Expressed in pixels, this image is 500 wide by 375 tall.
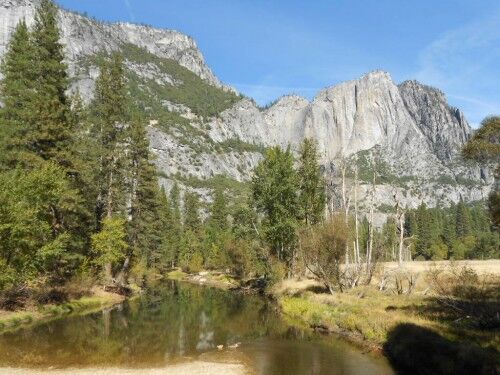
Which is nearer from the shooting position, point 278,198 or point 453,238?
point 278,198

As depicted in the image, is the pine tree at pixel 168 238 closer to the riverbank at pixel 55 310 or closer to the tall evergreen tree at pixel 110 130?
the tall evergreen tree at pixel 110 130

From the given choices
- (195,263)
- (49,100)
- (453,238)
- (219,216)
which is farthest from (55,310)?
(453,238)

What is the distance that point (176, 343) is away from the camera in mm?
26234

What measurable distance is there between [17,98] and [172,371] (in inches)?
1300

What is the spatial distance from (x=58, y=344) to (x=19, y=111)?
74.4 ft

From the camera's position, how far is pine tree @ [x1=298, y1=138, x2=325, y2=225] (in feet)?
182

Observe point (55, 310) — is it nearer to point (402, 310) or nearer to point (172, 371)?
point (172, 371)

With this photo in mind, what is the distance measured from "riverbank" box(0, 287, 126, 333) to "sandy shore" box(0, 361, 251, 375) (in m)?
10.1

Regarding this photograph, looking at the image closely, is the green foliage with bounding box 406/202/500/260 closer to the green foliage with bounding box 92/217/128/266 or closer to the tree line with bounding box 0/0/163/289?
the tree line with bounding box 0/0/163/289

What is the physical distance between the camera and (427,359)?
64.1 feet

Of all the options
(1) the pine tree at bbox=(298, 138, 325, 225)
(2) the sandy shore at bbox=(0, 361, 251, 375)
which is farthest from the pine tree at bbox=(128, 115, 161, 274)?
(2) the sandy shore at bbox=(0, 361, 251, 375)

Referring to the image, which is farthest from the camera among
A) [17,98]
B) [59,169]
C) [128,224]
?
[128,224]

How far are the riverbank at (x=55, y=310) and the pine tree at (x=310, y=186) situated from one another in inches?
923

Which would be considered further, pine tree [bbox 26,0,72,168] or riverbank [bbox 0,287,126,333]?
pine tree [bbox 26,0,72,168]
